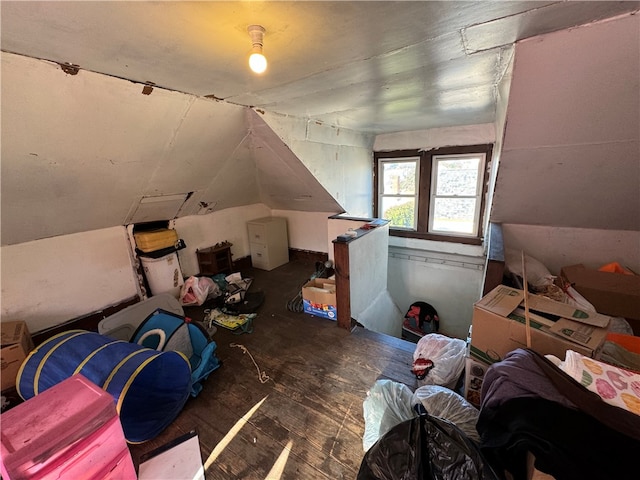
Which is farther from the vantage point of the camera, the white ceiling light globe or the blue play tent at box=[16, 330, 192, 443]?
the blue play tent at box=[16, 330, 192, 443]

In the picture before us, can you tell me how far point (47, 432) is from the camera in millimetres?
1092

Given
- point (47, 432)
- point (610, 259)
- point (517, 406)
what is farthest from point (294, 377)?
point (610, 259)

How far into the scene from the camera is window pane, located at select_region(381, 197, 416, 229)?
406cm

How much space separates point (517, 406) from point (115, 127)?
8.39 feet

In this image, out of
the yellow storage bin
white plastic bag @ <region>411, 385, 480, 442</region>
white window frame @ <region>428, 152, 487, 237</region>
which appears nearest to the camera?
white plastic bag @ <region>411, 385, 480, 442</region>

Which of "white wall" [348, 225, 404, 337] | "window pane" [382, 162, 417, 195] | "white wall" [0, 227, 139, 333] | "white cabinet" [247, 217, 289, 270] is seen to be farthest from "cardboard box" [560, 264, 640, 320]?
"white wall" [0, 227, 139, 333]

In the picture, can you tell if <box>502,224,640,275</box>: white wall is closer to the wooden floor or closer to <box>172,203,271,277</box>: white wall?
the wooden floor

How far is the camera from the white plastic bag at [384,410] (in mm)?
1371

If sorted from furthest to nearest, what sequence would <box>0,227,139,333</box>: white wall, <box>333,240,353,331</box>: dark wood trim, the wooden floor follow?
<box>333,240,353,331</box>: dark wood trim < <box>0,227,139,333</box>: white wall < the wooden floor

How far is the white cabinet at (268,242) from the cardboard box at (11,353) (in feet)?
8.38

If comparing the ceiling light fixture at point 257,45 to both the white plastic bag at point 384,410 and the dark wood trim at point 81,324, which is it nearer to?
the white plastic bag at point 384,410

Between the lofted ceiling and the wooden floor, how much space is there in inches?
79.0

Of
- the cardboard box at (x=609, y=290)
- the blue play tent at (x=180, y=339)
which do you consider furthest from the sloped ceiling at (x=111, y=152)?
the cardboard box at (x=609, y=290)

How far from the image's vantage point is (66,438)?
42.7 inches
